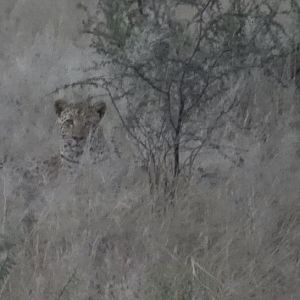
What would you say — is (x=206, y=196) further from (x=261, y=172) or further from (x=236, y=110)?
Answer: (x=236, y=110)

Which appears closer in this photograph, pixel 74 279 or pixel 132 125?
pixel 74 279

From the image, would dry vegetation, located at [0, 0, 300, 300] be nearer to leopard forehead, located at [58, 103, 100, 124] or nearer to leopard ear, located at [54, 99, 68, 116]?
leopard forehead, located at [58, 103, 100, 124]

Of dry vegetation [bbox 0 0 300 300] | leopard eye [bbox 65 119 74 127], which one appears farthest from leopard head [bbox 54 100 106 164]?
dry vegetation [bbox 0 0 300 300]

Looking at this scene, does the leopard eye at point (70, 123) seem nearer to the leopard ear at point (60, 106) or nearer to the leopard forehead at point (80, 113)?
the leopard forehead at point (80, 113)

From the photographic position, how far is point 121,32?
5.54m

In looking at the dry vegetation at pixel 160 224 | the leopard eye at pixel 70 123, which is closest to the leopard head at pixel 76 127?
A: the leopard eye at pixel 70 123

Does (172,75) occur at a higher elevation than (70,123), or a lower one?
higher

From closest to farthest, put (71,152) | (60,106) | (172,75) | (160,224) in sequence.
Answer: (160,224), (172,75), (71,152), (60,106)

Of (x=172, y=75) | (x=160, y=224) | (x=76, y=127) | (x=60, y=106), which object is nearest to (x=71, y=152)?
(x=76, y=127)

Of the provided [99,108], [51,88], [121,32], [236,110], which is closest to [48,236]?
[99,108]

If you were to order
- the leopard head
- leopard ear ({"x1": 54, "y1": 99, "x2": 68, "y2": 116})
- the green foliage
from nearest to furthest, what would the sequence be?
the green foliage → the leopard head → leopard ear ({"x1": 54, "y1": 99, "x2": 68, "y2": 116})

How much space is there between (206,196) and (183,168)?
389 millimetres

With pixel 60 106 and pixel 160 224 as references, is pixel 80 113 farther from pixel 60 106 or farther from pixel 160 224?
pixel 160 224

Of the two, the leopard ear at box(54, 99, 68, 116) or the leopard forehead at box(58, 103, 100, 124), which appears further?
the leopard ear at box(54, 99, 68, 116)
